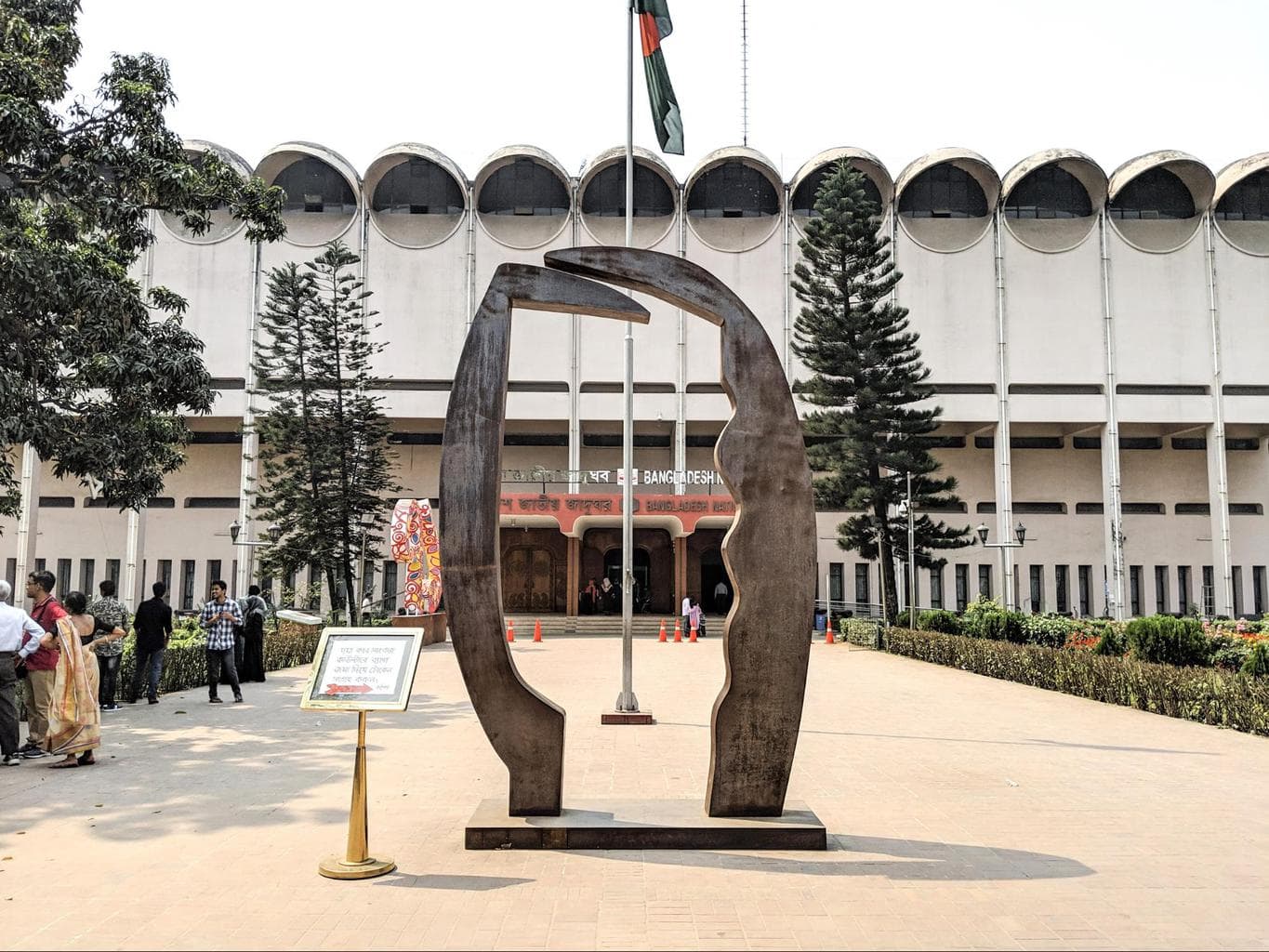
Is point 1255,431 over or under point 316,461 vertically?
over

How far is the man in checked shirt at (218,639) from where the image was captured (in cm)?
1074

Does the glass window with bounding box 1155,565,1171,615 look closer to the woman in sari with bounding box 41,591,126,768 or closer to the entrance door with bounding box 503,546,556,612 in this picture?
the entrance door with bounding box 503,546,556,612

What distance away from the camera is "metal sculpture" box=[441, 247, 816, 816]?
504 centimetres

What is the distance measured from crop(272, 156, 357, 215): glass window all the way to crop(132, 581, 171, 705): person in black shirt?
23681 millimetres

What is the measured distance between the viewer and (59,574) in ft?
106

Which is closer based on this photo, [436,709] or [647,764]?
[647,764]

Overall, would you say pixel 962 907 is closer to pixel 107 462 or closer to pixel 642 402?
pixel 107 462

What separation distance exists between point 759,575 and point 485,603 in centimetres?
149

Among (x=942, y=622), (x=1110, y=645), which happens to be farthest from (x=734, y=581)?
(x=942, y=622)

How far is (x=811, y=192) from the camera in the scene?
104 ft

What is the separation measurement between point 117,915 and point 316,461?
22570mm

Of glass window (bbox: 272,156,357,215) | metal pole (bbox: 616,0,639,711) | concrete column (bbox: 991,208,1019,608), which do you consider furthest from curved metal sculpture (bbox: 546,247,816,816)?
glass window (bbox: 272,156,357,215)

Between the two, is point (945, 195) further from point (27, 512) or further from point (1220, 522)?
point (27, 512)

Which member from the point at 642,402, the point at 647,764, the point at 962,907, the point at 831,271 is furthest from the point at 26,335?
the point at 642,402
